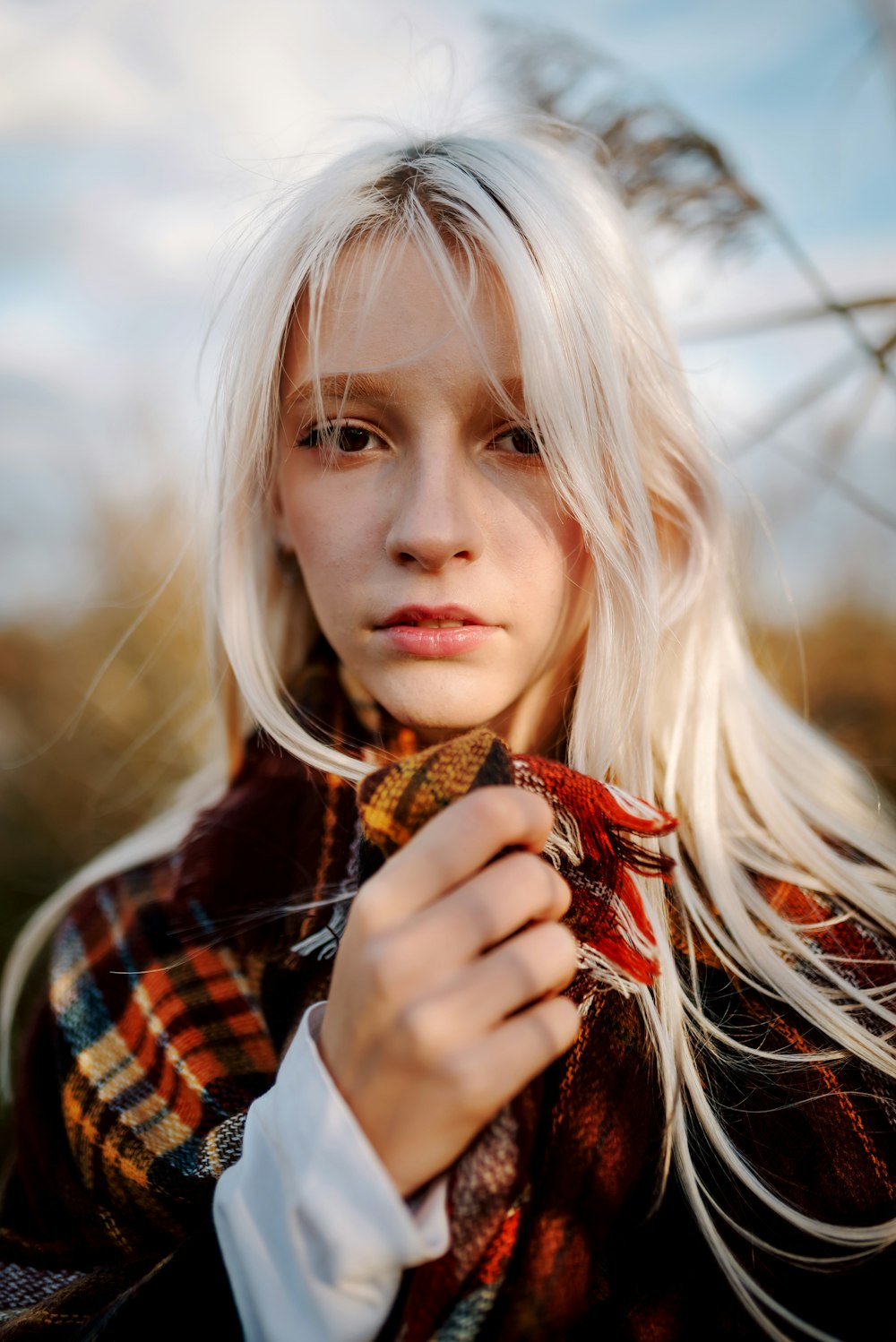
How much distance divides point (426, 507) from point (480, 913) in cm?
48

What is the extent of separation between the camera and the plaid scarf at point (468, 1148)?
0.86 meters

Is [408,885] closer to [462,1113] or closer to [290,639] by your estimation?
[462,1113]

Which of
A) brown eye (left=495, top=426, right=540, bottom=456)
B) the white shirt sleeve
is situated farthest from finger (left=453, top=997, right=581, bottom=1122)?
brown eye (left=495, top=426, right=540, bottom=456)

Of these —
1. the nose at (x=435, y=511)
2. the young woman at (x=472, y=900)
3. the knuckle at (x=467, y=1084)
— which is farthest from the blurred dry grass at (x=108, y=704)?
the knuckle at (x=467, y=1084)

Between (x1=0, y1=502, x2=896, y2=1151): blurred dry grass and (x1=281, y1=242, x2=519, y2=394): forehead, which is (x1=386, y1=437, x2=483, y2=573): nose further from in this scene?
(x1=0, y1=502, x2=896, y2=1151): blurred dry grass

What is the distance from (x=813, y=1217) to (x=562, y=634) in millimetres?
751

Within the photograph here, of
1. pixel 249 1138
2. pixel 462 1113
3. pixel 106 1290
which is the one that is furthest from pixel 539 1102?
pixel 106 1290

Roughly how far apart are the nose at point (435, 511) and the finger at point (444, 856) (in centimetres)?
34

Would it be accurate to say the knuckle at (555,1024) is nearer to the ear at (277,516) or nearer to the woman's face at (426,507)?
the woman's face at (426,507)

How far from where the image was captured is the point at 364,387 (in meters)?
1.08

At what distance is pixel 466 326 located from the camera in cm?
104

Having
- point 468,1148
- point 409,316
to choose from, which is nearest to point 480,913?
point 468,1148

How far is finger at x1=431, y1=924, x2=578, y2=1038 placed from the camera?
2.50 ft

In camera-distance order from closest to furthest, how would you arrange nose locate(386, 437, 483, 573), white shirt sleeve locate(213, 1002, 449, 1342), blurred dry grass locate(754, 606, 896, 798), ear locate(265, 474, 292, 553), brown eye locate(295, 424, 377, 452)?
1. white shirt sleeve locate(213, 1002, 449, 1342)
2. nose locate(386, 437, 483, 573)
3. brown eye locate(295, 424, 377, 452)
4. ear locate(265, 474, 292, 553)
5. blurred dry grass locate(754, 606, 896, 798)
